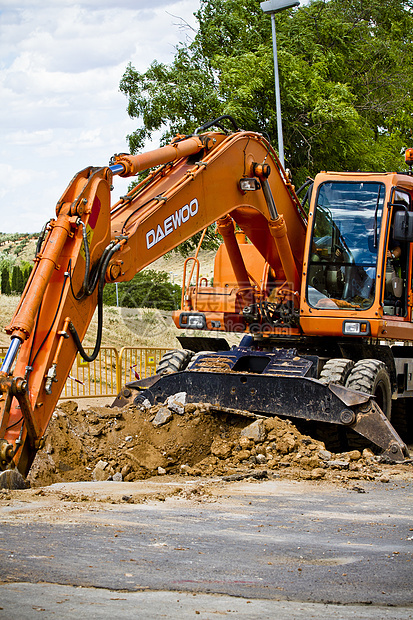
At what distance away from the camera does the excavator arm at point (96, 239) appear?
6.18 m

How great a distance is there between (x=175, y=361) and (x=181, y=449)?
264 centimetres

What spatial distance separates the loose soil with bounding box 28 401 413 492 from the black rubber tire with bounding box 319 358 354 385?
101 centimetres

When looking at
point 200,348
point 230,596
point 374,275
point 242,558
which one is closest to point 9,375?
point 242,558

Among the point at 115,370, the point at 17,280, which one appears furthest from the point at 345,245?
the point at 17,280

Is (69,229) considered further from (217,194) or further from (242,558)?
(242,558)

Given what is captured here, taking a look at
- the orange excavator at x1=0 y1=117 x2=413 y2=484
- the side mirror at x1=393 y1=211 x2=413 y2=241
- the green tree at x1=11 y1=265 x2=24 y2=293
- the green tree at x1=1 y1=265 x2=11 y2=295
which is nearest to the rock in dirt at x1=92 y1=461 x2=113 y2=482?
the orange excavator at x1=0 y1=117 x2=413 y2=484

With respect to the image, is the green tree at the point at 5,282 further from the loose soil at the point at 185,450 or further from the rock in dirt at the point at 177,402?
the loose soil at the point at 185,450

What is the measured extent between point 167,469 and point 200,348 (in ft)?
13.7

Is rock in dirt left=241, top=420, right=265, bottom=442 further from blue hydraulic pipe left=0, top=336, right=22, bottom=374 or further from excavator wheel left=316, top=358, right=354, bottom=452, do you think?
blue hydraulic pipe left=0, top=336, right=22, bottom=374

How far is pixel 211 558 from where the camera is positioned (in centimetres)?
436

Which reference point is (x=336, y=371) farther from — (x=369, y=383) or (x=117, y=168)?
(x=117, y=168)

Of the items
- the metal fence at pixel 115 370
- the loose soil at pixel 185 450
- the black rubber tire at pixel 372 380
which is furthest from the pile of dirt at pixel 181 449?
the metal fence at pixel 115 370

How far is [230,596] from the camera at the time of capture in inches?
145

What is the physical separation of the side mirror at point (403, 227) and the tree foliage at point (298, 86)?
12664mm
